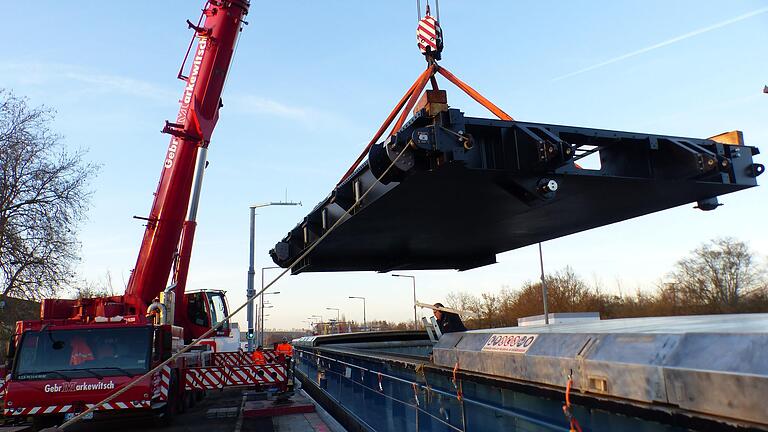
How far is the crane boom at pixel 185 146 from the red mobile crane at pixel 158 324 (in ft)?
0.09

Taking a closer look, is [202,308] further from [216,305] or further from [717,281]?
[717,281]

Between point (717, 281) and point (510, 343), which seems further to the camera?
point (717, 281)

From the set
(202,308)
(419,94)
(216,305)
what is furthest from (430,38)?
(216,305)

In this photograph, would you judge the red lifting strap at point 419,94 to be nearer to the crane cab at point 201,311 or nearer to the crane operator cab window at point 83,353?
the crane operator cab window at point 83,353

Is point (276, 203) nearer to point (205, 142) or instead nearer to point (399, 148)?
point (205, 142)

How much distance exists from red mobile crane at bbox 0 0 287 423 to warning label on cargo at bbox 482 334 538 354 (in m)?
8.45

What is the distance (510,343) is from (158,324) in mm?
9844

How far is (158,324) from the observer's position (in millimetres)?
11828

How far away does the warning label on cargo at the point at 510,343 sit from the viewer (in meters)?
3.93

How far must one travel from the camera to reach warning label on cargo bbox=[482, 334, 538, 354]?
3.93 meters

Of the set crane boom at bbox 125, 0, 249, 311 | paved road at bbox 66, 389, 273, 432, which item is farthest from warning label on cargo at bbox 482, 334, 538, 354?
crane boom at bbox 125, 0, 249, 311

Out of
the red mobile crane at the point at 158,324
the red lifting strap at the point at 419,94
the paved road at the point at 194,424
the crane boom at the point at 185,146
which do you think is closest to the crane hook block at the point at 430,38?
the red lifting strap at the point at 419,94

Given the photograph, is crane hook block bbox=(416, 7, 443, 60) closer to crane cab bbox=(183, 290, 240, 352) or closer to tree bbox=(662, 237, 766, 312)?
crane cab bbox=(183, 290, 240, 352)

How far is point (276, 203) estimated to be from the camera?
30031mm
